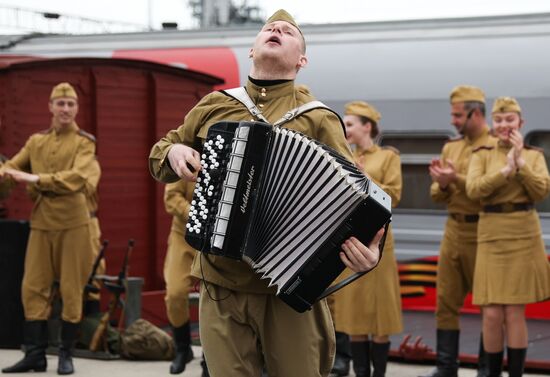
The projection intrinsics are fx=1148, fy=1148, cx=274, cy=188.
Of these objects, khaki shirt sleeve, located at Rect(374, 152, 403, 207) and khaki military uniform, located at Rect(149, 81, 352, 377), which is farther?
khaki shirt sleeve, located at Rect(374, 152, 403, 207)

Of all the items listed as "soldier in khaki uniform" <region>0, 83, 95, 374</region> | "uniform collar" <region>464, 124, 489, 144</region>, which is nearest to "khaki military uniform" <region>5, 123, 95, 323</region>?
"soldier in khaki uniform" <region>0, 83, 95, 374</region>

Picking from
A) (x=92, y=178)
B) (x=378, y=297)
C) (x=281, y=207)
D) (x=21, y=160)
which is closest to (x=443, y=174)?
(x=378, y=297)

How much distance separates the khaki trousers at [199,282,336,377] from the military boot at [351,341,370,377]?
141 inches

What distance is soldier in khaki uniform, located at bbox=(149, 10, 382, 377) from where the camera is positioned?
4410 millimetres

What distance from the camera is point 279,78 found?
455 centimetres

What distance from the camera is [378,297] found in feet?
26.0

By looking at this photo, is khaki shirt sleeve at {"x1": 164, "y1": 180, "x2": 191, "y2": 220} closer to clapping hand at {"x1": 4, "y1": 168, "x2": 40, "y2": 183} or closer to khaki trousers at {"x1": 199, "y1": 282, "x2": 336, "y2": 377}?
clapping hand at {"x1": 4, "y1": 168, "x2": 40, "y2": 183}

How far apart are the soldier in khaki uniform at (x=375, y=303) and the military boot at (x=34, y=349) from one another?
223 centimetres

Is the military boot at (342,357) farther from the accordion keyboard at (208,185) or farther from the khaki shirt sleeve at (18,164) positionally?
the accordion keyboard at (208,185)

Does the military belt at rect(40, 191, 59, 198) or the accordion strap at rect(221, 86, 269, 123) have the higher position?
the accordion strap at rect(221, 86, 269, 123)

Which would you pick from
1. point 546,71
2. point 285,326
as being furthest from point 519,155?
point 285,326

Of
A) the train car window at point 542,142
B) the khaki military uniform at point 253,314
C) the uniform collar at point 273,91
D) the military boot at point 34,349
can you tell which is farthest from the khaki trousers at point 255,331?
the train car window at point 542,142

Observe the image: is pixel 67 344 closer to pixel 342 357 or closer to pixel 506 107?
pixel 342 357

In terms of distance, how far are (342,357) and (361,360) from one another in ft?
1.36
